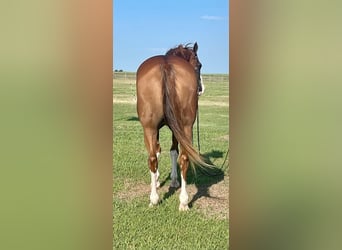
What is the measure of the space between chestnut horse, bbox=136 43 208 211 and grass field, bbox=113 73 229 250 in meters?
0.02

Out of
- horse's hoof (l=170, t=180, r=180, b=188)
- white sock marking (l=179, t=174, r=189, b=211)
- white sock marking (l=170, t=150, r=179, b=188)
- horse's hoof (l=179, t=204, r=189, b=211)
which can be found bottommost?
horse's hoof (l=179, t=204, r=189, b=211)

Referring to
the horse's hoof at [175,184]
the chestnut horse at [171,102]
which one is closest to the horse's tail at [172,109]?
the chestnut horse at [171,102]

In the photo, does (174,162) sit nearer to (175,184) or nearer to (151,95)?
(175,184)

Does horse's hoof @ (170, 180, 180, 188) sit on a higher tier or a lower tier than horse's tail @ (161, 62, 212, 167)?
lower

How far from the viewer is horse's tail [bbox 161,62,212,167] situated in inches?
45.3

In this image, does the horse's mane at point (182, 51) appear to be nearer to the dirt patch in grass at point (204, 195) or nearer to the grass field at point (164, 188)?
the grass field at point (164, 188)

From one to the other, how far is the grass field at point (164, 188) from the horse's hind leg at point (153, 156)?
17mm

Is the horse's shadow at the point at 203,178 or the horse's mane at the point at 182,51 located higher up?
the horse's mane at the point at 182,51

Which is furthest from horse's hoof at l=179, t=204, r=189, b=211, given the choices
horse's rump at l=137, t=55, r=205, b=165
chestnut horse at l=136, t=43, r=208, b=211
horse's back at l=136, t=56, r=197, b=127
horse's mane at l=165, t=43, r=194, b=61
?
horse's mane at l=165, t=43, r=194, b=61

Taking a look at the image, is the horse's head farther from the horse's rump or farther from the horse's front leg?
the horse's front leg

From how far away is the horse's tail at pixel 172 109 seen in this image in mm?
1151

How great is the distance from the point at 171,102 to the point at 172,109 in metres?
0.02
